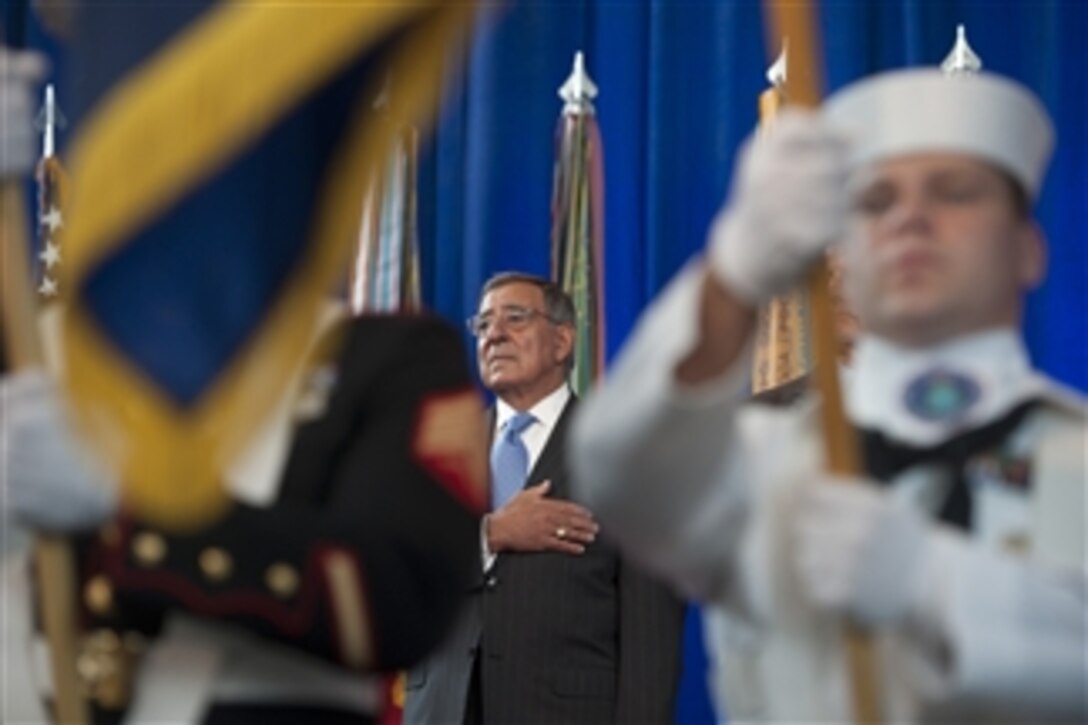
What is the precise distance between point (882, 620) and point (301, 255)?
0.56 meters

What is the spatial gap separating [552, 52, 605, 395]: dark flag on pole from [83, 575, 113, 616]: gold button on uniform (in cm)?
320

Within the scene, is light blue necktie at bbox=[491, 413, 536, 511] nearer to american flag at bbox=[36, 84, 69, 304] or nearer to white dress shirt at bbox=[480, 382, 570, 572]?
white dress shirt at bbox=[480, 382, 570, 572]

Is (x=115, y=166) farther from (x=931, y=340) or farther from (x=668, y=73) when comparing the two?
(x=668, y=73)

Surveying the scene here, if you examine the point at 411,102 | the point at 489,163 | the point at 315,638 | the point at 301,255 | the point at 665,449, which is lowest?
the point at 315,638

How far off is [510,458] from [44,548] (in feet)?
7.95

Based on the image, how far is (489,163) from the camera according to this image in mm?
5285

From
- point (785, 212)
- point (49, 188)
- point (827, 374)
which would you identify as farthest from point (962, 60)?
point (785, 212)

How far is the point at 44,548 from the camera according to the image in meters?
1.90

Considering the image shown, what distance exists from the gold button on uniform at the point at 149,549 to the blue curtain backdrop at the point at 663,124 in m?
3.15

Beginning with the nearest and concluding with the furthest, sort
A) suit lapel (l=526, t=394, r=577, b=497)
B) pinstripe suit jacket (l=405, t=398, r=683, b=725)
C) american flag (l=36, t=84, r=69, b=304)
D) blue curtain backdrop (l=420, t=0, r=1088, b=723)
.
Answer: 1. pinstripe suit jacket (l=405, t=398, r=683, b=725)
2. suit lapel (l=526, t=394, r=577, b=497)
3. american flag (l=36, t=84, r=69, b=304)
4. blue curtain backdrop (l=420, t=0, r=1088, b=723)

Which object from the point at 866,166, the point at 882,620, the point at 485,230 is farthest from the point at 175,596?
the point at 485,230

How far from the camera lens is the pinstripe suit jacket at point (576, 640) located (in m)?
3.91

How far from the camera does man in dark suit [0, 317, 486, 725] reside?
6.10ft

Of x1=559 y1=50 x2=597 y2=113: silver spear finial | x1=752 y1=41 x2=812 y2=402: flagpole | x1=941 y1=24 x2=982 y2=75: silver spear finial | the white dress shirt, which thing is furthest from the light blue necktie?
x1=941 y1=24 x2=982 y2=75: silver spear finial
